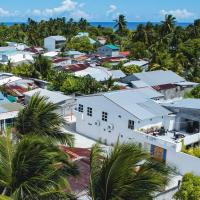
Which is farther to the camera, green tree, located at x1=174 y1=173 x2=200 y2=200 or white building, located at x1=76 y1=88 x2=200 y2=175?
white building, located at x1=76 y1=88 x2=200 y2=175

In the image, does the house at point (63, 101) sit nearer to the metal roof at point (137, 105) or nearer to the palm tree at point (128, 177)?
the metal roof at point (137, 105)

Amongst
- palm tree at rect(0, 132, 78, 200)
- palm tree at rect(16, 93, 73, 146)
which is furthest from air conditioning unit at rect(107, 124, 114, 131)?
palm tree at rect(0, 132, 78, 200)

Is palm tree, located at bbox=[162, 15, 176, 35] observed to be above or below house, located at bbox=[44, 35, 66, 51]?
above

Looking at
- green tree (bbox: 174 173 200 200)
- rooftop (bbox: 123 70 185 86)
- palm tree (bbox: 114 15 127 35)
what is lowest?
green tree (bbox: 174 173 200 200)

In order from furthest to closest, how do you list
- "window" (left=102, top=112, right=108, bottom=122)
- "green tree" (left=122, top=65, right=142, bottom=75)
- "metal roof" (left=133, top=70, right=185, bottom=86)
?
"green tree" (left=122, top=65, right=142, bottom=75), "metal roof" (left=133, top=70, right=185, bottom=86), "window" (left=102, top=112, right=108, bottom=122)

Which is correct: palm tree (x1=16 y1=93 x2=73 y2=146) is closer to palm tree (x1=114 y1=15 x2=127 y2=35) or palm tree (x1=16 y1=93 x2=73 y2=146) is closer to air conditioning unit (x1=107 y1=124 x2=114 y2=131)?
air conditioning unit (x1=107 y1=124 x2=114 y2=131)

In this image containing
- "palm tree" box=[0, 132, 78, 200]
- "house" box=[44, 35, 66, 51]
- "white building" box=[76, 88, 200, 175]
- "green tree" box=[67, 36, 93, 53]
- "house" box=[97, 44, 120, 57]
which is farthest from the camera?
"house" box=[44, 35, 66, 51]
